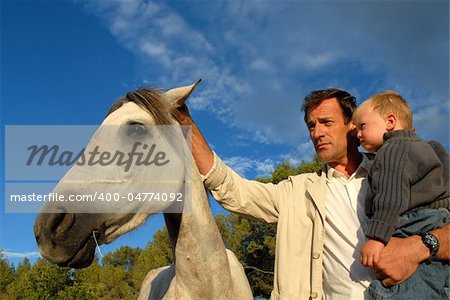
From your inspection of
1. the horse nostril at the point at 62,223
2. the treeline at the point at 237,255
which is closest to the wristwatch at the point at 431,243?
the horse nostril at the point at 62,223

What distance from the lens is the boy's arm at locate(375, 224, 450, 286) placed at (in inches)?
101

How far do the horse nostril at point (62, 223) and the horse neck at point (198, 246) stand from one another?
0.77 m

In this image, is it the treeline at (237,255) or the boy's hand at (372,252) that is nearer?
the boy's hand at (372,252)

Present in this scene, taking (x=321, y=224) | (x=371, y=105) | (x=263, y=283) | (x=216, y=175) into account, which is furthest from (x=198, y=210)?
(x=263, y=283)

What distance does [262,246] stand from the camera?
24.2 m

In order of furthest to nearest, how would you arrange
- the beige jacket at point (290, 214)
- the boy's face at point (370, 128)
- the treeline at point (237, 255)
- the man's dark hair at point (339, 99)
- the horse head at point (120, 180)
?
the treeline at point (237, 255)
the man's dark hair at point (339, 99)
the beige jacket at point (290, 214)
the boy's face at point (370, 128)
the horse head at point (120, 180)

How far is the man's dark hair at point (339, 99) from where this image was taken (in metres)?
3.97

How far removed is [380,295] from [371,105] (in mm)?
1403

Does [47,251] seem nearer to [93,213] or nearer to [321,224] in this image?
[93,213]

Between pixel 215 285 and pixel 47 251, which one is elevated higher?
pixel 47 251

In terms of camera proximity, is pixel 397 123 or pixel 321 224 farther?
pixel 321 224

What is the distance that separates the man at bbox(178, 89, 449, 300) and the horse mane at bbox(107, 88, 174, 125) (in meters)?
0.21

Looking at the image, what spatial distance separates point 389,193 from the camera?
2.65m

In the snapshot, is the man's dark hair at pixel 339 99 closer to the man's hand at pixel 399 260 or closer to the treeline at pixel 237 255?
the man's hand at pixel 399 260
